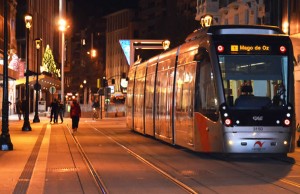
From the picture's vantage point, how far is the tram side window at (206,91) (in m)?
18.7

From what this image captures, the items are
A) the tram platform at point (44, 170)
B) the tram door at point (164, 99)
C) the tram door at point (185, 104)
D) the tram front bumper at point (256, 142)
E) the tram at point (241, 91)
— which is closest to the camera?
the tram platform at point (44, 170)

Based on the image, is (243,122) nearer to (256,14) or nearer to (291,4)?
(291,4)

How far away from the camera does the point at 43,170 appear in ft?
55.5

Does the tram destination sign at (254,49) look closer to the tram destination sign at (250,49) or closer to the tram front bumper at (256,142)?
the tram destination sign at (250,49)

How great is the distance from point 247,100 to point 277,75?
3.67ft

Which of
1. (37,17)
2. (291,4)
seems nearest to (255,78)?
(291,4)

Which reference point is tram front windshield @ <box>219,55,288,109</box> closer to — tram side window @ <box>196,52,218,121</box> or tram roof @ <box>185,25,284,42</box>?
tram side window @ <box>196,52,218,121</box>

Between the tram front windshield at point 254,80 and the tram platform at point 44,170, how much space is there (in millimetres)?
2217

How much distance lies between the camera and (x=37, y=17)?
3524 inches

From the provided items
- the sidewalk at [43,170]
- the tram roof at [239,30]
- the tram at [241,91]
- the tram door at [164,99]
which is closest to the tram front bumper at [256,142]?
the tram at [241,91]

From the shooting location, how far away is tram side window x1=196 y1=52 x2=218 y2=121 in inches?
736

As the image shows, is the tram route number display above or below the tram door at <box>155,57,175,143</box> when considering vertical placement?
above

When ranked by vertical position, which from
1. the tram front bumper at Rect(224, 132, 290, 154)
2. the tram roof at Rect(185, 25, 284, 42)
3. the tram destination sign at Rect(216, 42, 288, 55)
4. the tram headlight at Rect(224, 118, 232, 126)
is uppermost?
the tram roof at Rect(185, 25, 284, 42)

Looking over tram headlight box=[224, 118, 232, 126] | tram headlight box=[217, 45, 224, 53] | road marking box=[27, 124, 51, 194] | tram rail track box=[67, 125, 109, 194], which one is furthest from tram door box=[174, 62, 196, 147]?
road marking box=[27, 124, 51, 194]
